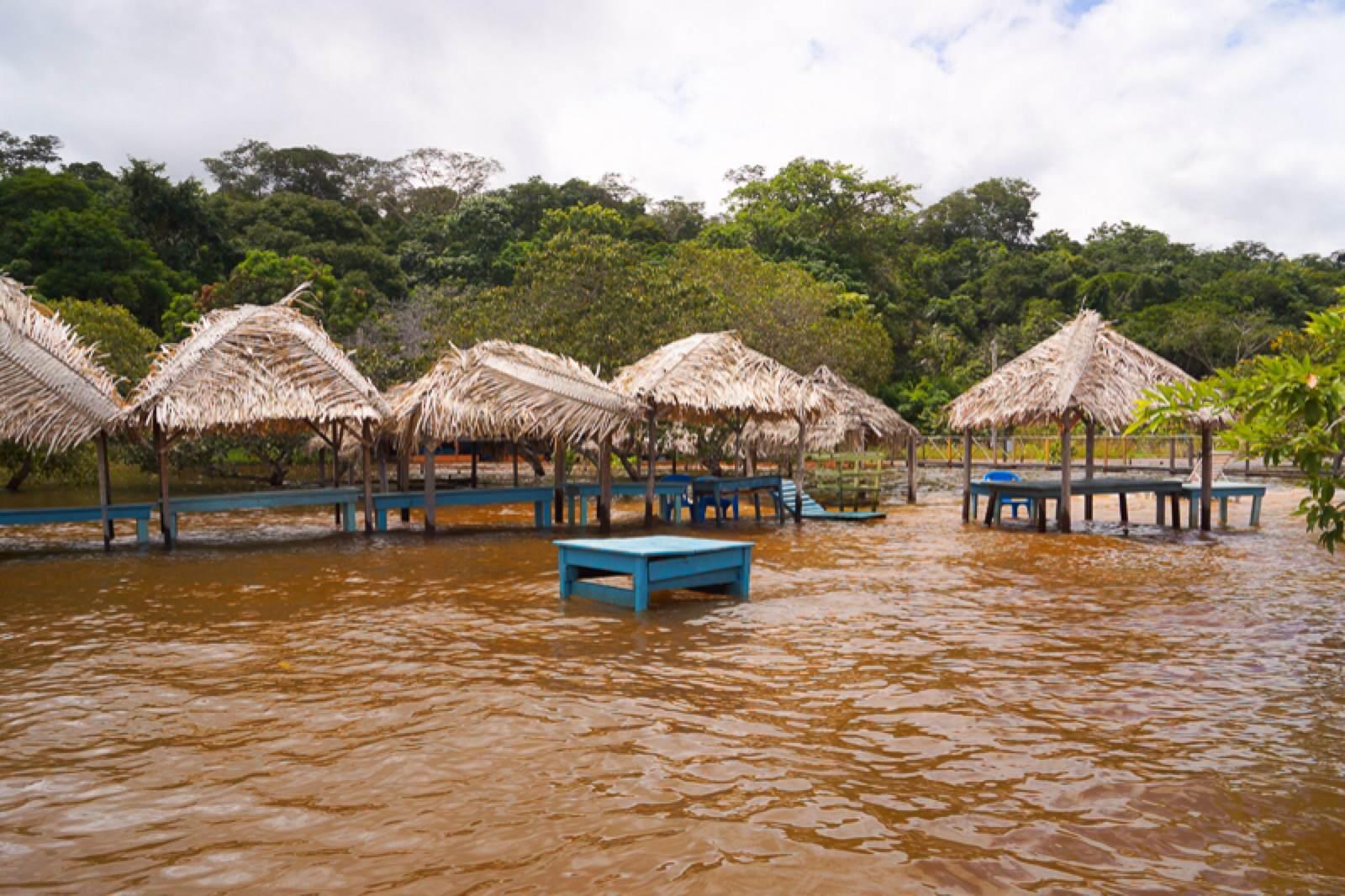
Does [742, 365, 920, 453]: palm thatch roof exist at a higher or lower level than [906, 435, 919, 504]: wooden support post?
higher

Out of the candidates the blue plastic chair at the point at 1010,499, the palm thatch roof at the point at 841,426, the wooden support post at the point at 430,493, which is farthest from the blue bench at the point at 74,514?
the blue plastic chair at the point at 1010,499

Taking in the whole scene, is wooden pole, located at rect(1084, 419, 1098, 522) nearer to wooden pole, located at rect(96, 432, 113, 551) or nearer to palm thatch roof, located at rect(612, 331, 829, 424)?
palm thatch roof, located at rect(612, 331, 829, 424)

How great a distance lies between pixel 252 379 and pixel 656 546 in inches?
318

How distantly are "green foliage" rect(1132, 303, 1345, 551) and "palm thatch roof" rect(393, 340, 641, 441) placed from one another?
982 cm

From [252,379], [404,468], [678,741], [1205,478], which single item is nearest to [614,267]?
[404,468]

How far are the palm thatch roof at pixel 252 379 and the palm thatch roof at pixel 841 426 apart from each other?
10576mm

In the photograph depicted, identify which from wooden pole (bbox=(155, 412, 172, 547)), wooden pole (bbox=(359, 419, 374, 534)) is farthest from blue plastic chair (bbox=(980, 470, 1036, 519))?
wooden pole (bbox=(155, 412, 172, 547))

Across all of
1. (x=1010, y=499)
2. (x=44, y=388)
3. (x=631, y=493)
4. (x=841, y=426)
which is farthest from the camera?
(x=841, y=426)

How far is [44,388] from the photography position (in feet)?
42.6

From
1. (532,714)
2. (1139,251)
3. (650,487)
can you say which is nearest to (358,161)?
(1139,251)

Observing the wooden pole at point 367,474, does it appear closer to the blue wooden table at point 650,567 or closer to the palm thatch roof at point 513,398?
the palm thatch roof at point 513,398

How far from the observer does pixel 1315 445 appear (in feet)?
17.9

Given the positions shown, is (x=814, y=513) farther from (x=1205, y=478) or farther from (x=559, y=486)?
(x=1205, y=478)

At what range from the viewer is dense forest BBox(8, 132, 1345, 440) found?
2336 cm
